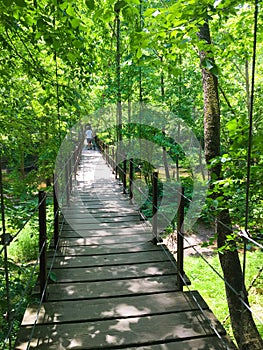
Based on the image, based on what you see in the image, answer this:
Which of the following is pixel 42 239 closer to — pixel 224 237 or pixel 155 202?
pixel 155 202

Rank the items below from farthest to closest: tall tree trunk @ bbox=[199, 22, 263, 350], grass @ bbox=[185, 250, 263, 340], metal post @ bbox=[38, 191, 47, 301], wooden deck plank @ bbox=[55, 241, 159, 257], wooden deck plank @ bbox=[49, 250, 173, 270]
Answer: grass @ bbox=[185, 250, 263, 340] → tall tree trunk @ bbox=[199, 22, 263, 350] → wooden deck plank @ bbox=[55, 241, 159, 257] → wooden deck plank @ bbox=[49, 250, 173, 270] → metal post @ bbox=[38, 191, 47, 301]

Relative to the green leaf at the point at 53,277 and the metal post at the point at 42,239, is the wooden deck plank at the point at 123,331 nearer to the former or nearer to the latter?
the metal post at the point at 42,239

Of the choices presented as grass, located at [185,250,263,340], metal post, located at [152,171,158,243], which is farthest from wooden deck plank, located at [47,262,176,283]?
grass, located at [185,250,263,340]

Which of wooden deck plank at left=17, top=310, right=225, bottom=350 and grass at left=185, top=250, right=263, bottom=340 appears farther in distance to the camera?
grass at left=185, top=250, right=263, bottom=340

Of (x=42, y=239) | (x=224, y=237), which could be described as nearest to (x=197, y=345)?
(x=42, y=239)

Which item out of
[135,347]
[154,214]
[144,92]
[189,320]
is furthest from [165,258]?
[144,92]

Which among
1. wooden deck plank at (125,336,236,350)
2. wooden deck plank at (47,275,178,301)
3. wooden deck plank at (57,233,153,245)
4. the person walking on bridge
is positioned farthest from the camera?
the person walking on bridge

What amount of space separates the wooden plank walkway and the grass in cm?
296

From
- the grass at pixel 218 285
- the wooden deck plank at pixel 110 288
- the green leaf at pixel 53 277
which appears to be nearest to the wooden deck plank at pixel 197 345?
the wooden deck plank at pixel 110 288

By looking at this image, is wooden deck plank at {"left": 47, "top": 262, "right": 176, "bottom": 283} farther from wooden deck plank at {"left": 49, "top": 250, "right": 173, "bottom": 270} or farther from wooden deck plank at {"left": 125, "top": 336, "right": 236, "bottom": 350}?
wooden deck plank at {"left": 125, "top": 336, "right": 236, "bottom": 350}

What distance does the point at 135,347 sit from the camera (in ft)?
5.05

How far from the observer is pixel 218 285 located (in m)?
6.44

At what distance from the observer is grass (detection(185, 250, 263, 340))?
538cm

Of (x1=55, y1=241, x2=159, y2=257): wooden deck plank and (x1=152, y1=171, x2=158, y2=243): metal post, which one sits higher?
(x1=152, y1=171, x2=158, y2=243): metal post
